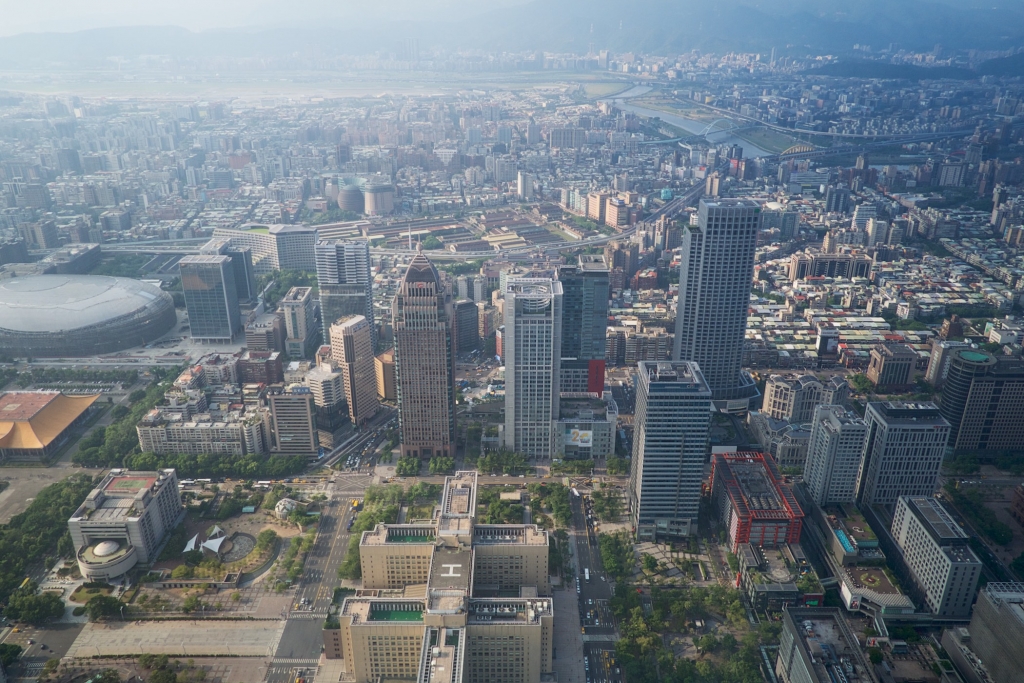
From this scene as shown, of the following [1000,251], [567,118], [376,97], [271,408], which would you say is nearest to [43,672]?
[271,408]

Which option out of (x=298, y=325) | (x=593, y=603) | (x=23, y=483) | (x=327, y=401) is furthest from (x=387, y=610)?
(x=298, y=325)

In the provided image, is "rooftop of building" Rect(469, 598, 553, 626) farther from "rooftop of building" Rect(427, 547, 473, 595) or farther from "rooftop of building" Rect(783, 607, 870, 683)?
"rooftop of building" Rect(783, 607, 870, 683)

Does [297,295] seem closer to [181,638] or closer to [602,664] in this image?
[181,638]

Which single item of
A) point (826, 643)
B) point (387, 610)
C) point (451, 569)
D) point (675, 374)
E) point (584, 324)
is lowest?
point (826, 643)

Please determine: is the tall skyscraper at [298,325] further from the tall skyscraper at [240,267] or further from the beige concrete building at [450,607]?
the beige concrete building at [450,607]

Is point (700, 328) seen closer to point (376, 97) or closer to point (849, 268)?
point (849, 268)

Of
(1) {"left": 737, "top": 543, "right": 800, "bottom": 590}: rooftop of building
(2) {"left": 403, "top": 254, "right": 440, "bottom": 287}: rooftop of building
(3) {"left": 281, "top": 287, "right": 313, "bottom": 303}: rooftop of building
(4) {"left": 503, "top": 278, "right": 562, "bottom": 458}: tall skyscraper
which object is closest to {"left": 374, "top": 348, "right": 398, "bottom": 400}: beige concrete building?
(4) {"left": 503, "top": 278, "right": 562, "bottom": 458}: tall skyscraper

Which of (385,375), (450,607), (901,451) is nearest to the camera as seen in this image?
(450,607)
